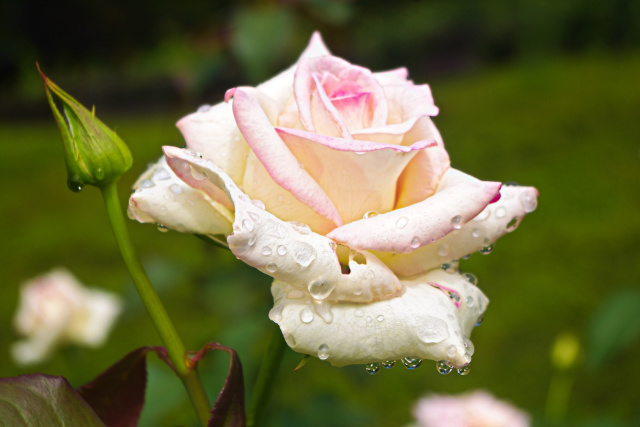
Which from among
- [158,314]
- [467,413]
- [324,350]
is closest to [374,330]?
[324,350]

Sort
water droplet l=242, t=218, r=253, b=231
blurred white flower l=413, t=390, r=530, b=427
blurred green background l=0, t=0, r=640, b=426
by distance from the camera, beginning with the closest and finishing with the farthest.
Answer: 1. water droplet l=242, t=218, r=253, b=231
2. blurred white flower l=413, t=390, r=530, b=427
3. blurred green background l=0, t=0, r=640, b=426

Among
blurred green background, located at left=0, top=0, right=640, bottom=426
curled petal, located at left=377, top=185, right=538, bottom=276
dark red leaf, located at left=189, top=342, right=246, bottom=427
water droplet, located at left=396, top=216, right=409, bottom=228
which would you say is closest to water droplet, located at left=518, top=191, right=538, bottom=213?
curled petal, located at left=377, top=185, right=538, bottom=276

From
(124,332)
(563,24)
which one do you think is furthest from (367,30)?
(124,332)

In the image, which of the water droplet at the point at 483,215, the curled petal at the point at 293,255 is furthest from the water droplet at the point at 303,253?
the water droplet at the point at 483,215

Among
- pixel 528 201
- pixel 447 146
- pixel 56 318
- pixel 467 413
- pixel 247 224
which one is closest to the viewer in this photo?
pixel 247 224

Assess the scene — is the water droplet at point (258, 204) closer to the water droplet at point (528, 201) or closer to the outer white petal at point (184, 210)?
the outer white petal at point (184, 210)

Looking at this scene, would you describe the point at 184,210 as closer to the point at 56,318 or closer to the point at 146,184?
the point at 146,184

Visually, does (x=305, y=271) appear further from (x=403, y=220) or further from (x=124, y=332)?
(x=124, y=332)

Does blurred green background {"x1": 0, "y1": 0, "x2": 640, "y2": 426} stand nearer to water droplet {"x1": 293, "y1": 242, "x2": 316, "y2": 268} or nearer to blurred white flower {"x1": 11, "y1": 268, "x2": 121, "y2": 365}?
blurred white flower {"x1": 11, "y1": 268, "x2": 121, "y2": 365}
